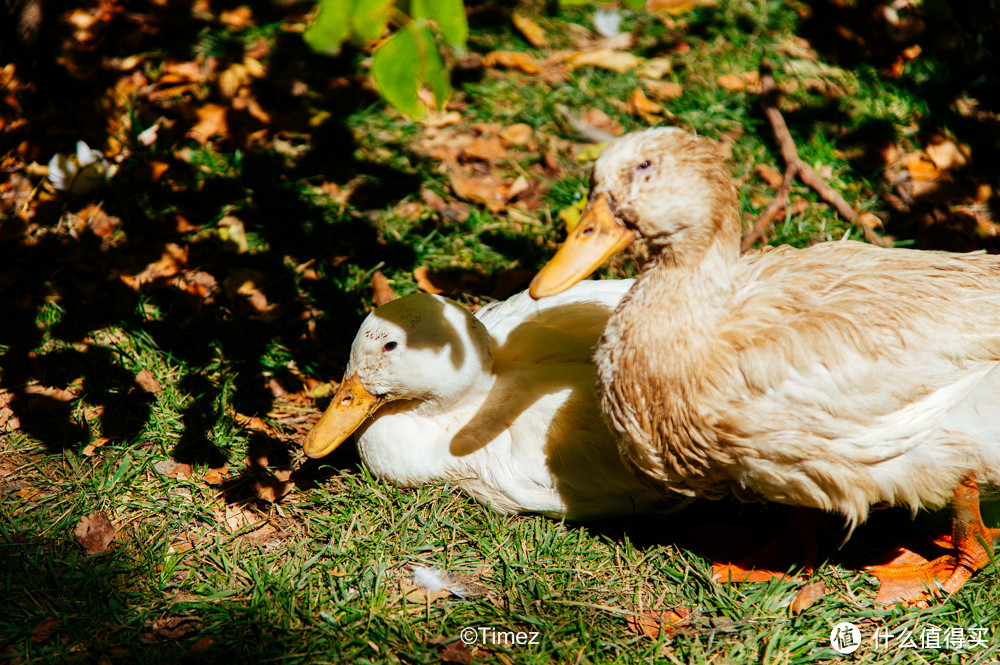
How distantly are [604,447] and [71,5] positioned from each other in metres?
4.18

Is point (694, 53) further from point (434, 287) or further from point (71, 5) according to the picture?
point (71, 5)

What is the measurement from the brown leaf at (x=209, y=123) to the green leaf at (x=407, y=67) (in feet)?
10.9

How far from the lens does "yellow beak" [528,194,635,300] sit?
7.08 ft

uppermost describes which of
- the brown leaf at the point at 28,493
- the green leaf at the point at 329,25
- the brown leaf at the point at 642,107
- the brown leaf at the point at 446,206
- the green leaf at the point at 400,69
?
the green leaf at the point at 329,25

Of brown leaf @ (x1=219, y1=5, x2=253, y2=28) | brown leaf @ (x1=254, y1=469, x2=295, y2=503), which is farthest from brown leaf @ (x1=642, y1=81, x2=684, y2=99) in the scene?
brown leaf @ (x1=254, y1=469, x2=295, y2=503)

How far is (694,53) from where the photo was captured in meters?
4.82

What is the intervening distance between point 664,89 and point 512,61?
0.98m

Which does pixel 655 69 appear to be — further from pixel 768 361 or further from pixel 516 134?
pixel 768 361

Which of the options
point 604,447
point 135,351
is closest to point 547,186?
point 604,447

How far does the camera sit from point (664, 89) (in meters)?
Answer: 4.59

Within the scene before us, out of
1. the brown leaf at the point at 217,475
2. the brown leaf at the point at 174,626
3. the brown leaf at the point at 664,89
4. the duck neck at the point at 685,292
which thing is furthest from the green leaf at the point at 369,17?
the brown leaf at the point at 664,89

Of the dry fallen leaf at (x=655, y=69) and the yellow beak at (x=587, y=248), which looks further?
the dry fallen leaf at (x=655, y=69)

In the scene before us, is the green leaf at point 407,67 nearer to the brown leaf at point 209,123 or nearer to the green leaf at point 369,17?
the green leaf at point 369,17

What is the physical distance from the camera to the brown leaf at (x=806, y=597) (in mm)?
2498
